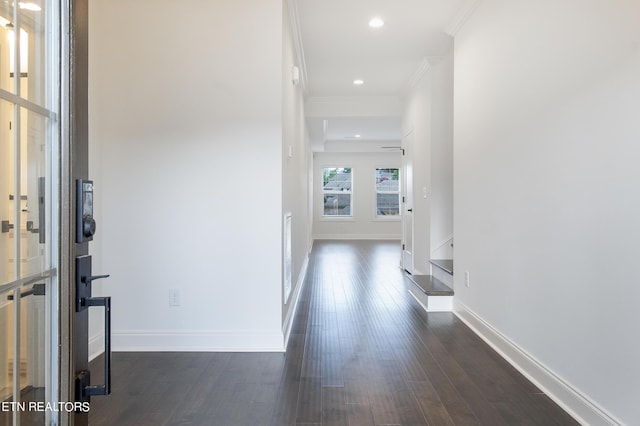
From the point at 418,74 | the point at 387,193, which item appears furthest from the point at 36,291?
the point at 387,193

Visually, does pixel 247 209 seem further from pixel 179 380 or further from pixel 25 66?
pixel 25 66

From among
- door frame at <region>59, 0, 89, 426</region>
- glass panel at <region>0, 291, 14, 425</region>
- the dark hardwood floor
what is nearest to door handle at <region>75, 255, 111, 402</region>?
door frame at <region>59, 0, 89, 426</region>

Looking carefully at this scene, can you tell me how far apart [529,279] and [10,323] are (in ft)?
8.11

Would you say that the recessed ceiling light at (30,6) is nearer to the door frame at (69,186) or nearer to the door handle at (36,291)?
the door frame at (69,186)

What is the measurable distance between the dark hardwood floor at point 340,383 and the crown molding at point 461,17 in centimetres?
262

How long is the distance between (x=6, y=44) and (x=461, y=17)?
11.8 ft

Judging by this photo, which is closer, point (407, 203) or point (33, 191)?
point (33, 191)

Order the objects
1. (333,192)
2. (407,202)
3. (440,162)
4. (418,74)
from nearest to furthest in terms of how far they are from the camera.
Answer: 1. (440,162)
2. (418,74)
3. (407,202)
4. (333,192)

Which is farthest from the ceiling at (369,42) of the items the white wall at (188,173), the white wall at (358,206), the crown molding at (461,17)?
the white wall at (358,206)

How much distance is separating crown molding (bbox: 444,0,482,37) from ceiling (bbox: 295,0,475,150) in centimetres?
1

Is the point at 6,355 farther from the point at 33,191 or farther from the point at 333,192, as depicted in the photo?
the point at 333,192

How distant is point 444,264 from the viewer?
435 cm

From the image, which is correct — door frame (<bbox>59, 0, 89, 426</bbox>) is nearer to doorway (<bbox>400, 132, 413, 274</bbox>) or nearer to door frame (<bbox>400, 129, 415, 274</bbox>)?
door frame (<bbox>400, 129, 415, 274</bbox>)

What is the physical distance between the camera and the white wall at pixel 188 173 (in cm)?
274
